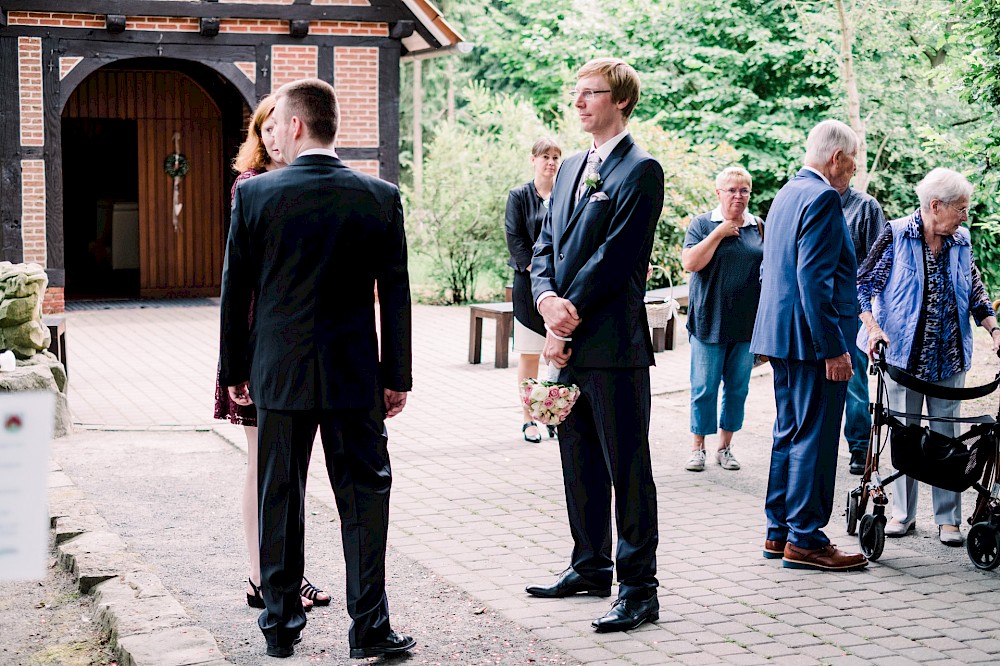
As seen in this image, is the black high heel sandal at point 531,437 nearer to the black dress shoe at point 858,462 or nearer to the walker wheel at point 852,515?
the black dress shoe at point 858,462

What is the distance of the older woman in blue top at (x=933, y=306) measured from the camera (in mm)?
5828

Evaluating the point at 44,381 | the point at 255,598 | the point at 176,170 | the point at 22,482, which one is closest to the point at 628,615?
the point at 255,598

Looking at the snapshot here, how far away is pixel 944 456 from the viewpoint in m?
5.46

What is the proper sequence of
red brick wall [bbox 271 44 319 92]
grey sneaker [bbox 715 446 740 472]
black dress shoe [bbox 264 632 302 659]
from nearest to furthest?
black dress shoe [bbox 264 632 302 659] → grey sneaker [bbox 715 446 740 472] → red brick wall [bbox 271 44 319 92]

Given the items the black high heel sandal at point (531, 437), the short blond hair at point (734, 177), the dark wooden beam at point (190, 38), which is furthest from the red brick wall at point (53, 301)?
the short blond hair at point (734, 177)

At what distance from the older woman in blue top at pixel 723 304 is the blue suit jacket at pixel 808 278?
158cm

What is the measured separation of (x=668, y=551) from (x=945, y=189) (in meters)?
2.12

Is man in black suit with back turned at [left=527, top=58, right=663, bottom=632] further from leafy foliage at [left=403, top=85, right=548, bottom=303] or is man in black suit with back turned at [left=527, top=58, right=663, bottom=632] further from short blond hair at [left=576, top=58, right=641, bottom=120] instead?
leafy foliage at [left=403, top=85, right=548, bottom=303]

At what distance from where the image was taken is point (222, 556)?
18.3 feet

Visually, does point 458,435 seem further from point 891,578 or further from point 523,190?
point 891,578

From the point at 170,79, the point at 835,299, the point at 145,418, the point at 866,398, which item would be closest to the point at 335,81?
the point at 170,79

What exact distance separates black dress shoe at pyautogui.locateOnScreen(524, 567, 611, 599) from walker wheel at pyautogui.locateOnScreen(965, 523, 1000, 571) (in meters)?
1.71

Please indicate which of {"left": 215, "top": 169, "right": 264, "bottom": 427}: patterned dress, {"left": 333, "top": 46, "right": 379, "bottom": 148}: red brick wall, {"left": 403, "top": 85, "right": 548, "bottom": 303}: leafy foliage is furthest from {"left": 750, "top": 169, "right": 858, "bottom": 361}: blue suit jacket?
{"left": 403, "top": 85, "right": 548, "bottom": 303}: leafy foliage

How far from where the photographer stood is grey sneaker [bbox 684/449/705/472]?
7355mm
